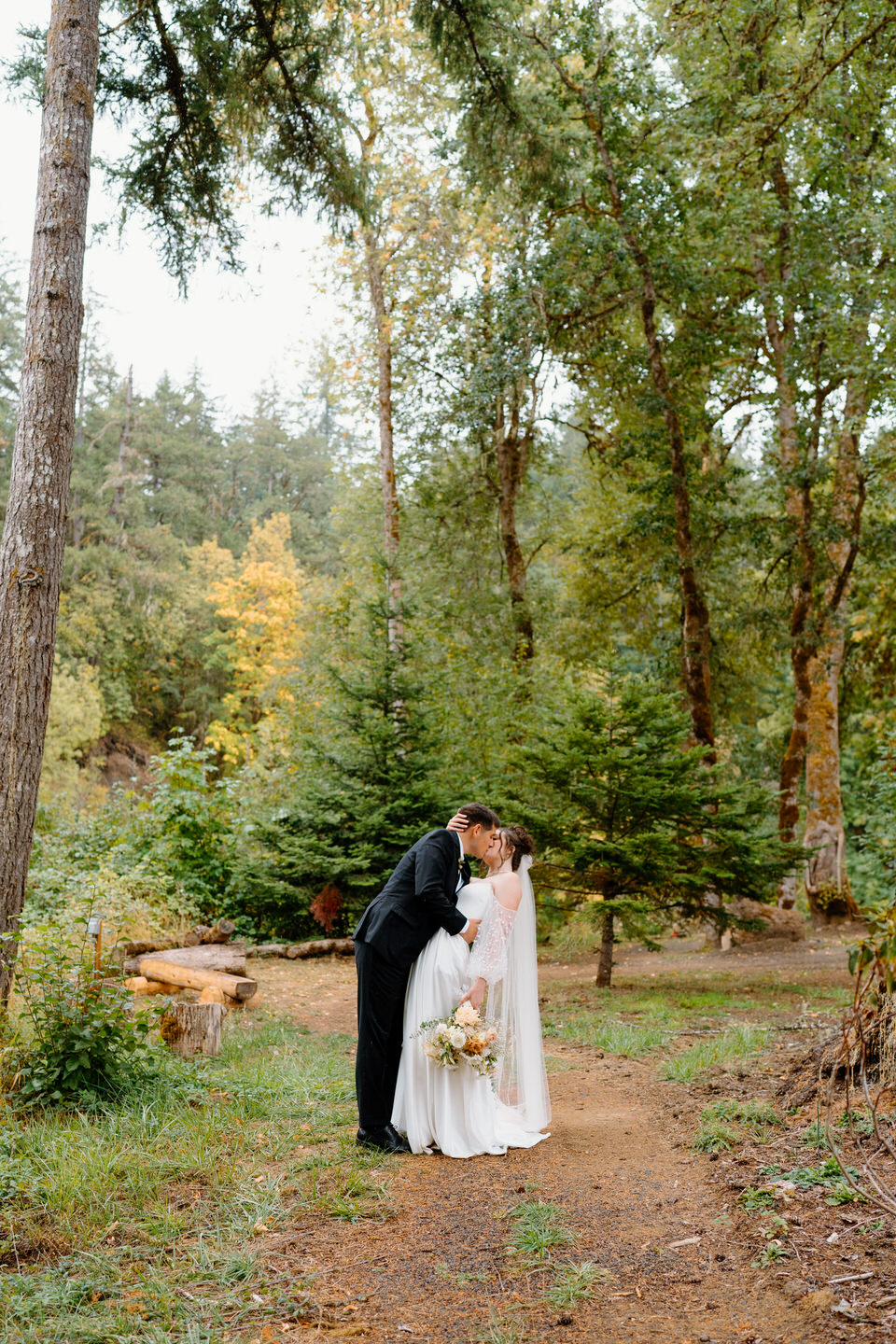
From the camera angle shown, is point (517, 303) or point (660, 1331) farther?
point (517, 303)

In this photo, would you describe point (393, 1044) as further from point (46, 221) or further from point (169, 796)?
point (169, 796)

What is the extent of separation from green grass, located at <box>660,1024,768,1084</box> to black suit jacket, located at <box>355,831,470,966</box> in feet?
6.87

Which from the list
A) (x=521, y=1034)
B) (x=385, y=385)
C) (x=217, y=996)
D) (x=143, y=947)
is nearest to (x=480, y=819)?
(x=521, y=1034)

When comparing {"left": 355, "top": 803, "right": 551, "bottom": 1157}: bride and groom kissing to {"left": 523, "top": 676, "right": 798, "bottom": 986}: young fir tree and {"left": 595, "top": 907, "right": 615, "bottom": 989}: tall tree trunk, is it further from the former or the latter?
{"left": 595, "top": 907, "right": 615, "bottom": 989}: tall tree trunk

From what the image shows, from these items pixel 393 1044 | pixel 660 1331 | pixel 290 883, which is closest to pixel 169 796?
pixel 290 883

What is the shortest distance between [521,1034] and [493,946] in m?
0.52

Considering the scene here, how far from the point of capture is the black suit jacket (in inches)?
192

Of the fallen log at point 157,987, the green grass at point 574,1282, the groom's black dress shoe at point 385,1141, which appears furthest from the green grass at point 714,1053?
the fallen log at point 157,987

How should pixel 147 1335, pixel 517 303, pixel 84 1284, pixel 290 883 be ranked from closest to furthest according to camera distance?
pixel 147 1335
pixel 84 1284
pixel 290 883
pixel 517 303

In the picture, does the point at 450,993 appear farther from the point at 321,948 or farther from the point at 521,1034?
the point at 321,948

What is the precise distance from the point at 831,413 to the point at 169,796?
477 inches

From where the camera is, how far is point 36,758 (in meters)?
6.24

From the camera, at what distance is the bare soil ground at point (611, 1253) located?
294 centimetres

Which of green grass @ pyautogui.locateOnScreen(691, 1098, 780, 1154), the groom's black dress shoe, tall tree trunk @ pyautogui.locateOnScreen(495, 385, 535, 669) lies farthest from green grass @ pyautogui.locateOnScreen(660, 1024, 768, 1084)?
tall tree trunk @ pyautogui.locateOnScreen(495, 385, 535, 669)
